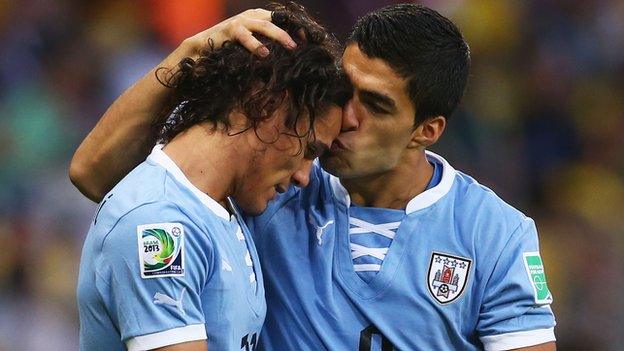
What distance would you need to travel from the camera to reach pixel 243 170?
9.39 feet

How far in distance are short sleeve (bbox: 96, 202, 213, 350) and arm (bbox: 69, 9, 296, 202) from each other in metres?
0.63

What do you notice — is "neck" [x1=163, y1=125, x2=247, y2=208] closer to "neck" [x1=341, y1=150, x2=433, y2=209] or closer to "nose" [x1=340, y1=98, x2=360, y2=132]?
"nose" [x1=340, y1=98, x2=360, y2=132]

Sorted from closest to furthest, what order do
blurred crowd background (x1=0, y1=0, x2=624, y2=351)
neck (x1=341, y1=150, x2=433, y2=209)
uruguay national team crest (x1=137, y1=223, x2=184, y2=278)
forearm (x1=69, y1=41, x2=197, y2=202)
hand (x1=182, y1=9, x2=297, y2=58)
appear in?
uruguay national team crest (x1=137, y1=223, x2=184, y2=278) → hand (x1=182, y1=9, x2=297, y2=58) → forearm (x1=69, y1=41, x2=197, y2=202) → neck (x1=341, y1=150, x2=433, y2=209) → blurred crowd background (x1=0, y1=0, x2=624, y2=351)

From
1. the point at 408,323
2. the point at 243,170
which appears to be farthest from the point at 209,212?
the point at 408,323

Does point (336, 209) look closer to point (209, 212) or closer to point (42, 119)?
point (209, 212)

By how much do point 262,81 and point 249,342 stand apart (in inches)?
29.0

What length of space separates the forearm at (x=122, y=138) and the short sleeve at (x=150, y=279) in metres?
0.64

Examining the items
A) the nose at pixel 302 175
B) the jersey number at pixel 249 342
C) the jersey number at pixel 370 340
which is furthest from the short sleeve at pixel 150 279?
the jersey number at pixel 370 340

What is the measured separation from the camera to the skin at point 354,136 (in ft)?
10.6

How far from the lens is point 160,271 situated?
2.57 meters

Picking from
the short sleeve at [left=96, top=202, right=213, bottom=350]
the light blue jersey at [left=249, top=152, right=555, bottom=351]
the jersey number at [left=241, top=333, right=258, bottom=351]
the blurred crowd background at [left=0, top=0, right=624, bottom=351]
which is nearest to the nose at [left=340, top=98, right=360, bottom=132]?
the light blue jersey at [left=249, top=152, right=555, bottom=351]

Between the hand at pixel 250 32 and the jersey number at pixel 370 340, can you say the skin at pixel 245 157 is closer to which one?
the hand at pixel 250 32

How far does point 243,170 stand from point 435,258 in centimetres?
76

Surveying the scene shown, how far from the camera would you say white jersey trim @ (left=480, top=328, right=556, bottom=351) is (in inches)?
125
